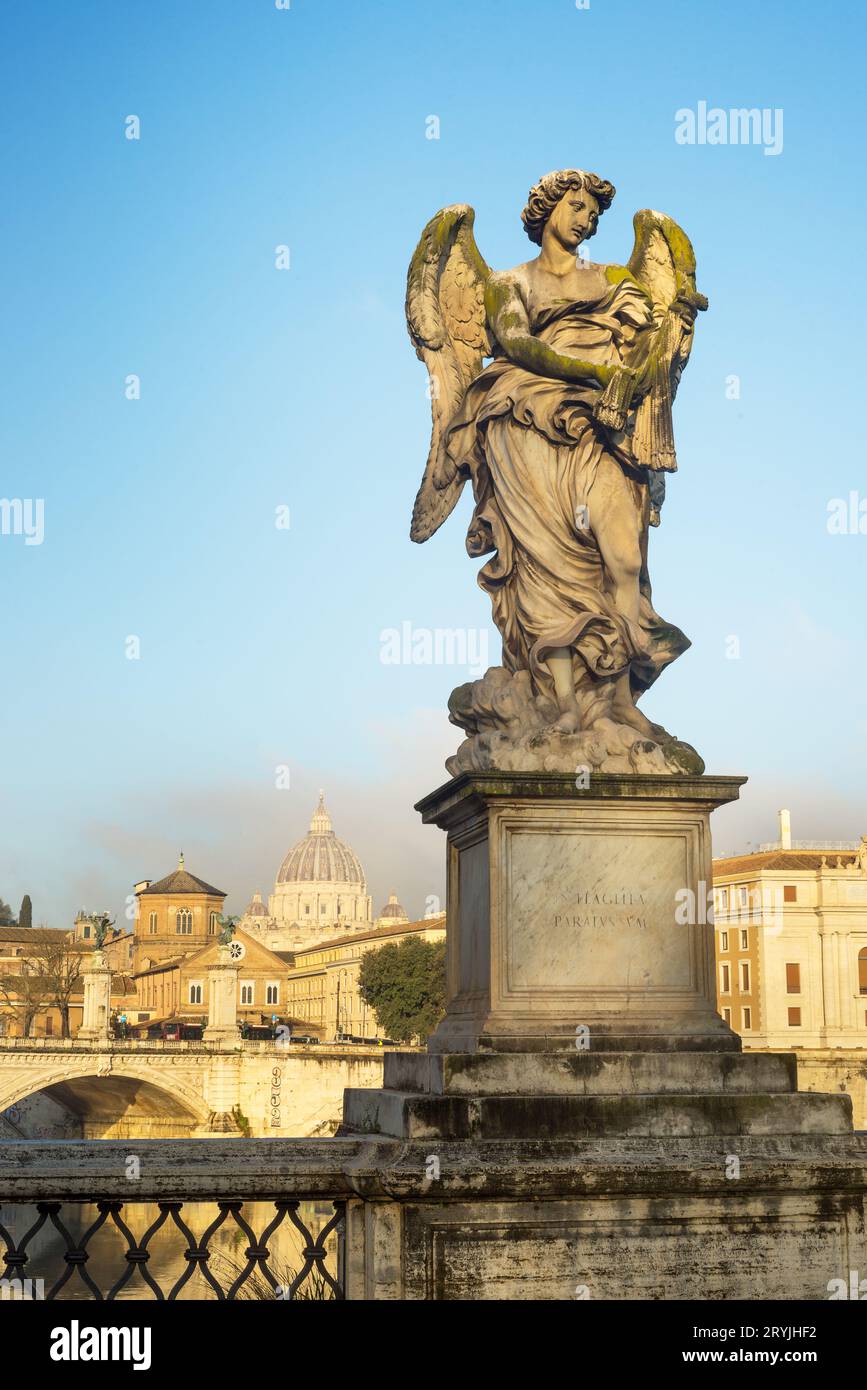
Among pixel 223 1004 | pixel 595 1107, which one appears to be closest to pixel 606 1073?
pixel 595 1107

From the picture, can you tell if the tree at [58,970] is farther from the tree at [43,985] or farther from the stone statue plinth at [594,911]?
the stone statue plinth at [594,911]

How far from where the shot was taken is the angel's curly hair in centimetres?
750

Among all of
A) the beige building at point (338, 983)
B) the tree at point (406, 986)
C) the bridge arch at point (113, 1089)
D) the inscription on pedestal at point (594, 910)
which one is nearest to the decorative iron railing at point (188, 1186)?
the inscription on pedestal at point (594, 910)

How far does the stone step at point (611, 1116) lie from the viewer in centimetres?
601

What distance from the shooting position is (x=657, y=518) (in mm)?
7590

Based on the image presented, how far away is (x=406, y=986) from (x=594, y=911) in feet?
278

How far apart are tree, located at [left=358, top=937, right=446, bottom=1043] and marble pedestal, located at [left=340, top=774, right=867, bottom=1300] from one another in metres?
81.6

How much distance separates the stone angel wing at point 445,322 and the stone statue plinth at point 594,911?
1.77 meters

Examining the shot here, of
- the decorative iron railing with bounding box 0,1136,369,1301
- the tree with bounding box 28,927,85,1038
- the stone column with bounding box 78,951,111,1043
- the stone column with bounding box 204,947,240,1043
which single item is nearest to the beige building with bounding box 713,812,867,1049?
the stone column with bounding box 204,947,240,1043

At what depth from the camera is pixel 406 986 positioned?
295 feet
